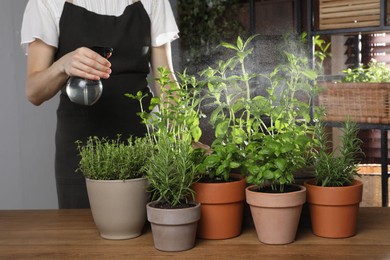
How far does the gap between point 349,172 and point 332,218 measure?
93 mm

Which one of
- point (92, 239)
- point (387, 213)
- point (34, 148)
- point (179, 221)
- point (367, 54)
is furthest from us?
point (367, 54)

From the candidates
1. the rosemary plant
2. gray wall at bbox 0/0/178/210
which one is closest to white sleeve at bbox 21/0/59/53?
the rosemary plant

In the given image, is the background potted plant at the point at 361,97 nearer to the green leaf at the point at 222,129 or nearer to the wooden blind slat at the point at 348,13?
the wooden blind slat at the point at 348,13

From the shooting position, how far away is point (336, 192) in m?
1.04

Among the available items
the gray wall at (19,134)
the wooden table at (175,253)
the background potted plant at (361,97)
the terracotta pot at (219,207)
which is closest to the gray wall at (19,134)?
the gray wall at (19,134)

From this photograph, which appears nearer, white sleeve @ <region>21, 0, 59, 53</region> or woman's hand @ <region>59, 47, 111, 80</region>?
woman's hand @ <region>59, 47, 111, 80</region>

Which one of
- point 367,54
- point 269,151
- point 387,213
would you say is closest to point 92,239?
point 269,151

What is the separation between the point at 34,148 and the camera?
2912 mm

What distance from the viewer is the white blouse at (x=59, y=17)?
171 centimetres

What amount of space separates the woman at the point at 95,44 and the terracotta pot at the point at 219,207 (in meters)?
0.74

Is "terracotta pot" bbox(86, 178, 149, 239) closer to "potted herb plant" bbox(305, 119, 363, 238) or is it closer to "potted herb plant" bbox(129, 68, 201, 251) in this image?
"potted herb plant" bbox(129, 68, 201, 251)

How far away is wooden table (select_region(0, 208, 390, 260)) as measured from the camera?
984mm

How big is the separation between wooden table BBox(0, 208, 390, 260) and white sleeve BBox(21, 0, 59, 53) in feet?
2.21

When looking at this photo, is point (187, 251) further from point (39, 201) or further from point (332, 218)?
point (39, 201)
